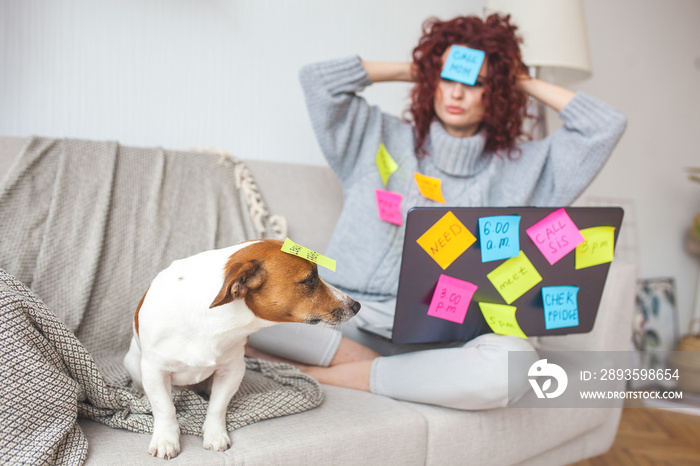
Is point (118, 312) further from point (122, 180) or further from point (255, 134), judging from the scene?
point (255, 134)

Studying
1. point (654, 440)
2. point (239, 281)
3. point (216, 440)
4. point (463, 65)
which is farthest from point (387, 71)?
point (654, 440)

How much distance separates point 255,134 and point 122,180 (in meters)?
0.64

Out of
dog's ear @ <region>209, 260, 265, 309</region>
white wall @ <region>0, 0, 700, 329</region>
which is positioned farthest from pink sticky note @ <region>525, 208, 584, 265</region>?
white wall @ <region>0, 0, 700, 329</region>

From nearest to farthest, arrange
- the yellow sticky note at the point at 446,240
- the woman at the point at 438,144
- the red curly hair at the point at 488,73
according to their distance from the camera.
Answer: the yellow sticky note at the point at 446,240 → the woman at the point at 438,144 → the red curly hair at the point at 488,73

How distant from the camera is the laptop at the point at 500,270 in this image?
3.57 ft

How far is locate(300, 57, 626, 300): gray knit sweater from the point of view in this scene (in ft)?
5.05

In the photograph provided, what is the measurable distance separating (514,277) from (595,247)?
0.73 ft

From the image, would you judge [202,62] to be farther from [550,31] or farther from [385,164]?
[550,31]

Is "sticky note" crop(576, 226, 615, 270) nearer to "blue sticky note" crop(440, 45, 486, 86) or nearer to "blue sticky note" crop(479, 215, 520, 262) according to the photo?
"blue sticky note" crop(479, 215, 520, 262)

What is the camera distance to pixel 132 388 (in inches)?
43.2

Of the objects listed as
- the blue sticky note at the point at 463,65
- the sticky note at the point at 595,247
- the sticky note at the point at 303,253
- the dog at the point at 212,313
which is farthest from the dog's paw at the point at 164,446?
the blue sticky note at the point at 463,65

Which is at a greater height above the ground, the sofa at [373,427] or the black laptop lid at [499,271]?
the black laptop lid at [499,271]

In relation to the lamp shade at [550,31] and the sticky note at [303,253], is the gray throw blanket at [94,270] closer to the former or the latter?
the sticky note at [303,253]

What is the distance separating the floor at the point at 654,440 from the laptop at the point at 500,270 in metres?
0.79
